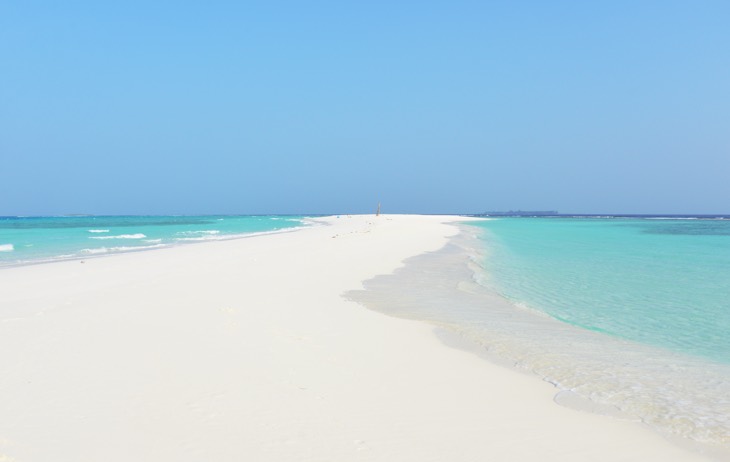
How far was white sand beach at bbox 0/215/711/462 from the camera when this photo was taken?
3750mm

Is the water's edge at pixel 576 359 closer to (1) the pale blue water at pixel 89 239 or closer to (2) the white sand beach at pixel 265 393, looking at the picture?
(2) the white sand beach at pixel 265 393

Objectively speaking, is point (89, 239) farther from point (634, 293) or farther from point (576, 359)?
point (576, 359)

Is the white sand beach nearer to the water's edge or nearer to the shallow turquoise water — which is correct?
→ the water's edge

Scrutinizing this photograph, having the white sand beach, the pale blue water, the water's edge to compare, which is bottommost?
the pale blue water

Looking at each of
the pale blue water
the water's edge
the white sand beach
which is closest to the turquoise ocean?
the water's edge

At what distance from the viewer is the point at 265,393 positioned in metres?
4.77

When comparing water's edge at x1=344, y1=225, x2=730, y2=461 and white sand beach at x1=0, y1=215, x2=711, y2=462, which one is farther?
water's edge at x1=344, y1=225, x2=730, y2=461

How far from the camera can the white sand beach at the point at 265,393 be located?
3.75 metres

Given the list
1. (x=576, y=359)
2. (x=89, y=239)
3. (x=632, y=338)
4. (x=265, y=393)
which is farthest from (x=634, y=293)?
(x=89, y=239)

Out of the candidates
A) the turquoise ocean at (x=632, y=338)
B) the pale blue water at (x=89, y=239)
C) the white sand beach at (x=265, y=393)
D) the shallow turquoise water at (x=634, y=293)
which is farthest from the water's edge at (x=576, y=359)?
the pale blue water at (x=89, y=239)

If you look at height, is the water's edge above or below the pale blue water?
above

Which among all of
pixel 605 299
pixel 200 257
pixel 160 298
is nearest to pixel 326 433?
pixel 160 298

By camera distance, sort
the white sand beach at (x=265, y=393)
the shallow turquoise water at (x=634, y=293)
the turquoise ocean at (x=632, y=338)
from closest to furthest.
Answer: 1. the white sand beach at (x=265, y=393)
2. the turquoise ocean at (x=632, y=338)
3. the shallow turquoise water at (x=634, y=293)

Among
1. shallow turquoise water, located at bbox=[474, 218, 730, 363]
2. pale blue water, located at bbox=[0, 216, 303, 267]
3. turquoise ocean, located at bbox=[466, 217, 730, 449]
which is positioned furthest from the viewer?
pale blue water, located at bbox=[0, 216, 303, 267]
